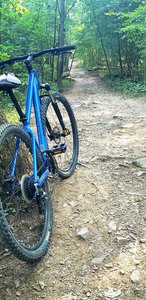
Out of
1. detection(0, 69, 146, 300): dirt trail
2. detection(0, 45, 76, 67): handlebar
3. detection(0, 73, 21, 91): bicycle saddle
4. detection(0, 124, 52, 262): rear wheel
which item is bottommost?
detection(0, 69, 146, 300): dirt trail

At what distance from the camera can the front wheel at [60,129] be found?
11.1ft

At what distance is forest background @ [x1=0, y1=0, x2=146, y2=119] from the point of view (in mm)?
11969

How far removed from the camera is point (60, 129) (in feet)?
12.6

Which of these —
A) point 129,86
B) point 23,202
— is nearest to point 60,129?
point 23,202

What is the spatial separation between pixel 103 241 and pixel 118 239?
14 centimetres

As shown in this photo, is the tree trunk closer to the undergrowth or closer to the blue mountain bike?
the undergrowth

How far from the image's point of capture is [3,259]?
96.2 inches

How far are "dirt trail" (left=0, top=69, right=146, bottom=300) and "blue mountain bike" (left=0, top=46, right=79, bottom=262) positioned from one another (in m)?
0.19

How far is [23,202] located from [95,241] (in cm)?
77

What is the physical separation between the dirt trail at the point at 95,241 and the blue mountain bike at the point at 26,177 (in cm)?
19

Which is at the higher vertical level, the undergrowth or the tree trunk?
the tree trunk

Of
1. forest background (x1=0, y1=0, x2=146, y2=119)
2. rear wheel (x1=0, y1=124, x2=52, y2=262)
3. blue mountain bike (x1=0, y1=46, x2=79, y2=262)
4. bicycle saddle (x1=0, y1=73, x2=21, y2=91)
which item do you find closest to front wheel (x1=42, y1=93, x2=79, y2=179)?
blue mountain bike (x1=0, y1=46, x2=79, y2=262)

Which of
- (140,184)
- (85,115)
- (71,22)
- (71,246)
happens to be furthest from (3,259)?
(71,22)

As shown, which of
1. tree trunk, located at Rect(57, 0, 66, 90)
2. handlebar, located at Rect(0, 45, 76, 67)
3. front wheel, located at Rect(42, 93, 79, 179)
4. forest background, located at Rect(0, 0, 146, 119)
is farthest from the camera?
tree trunk, located at Rect(57, 0, 66, 90)
